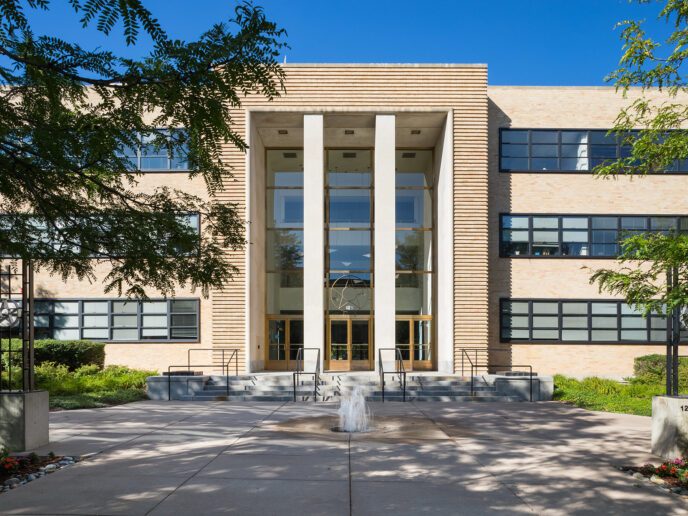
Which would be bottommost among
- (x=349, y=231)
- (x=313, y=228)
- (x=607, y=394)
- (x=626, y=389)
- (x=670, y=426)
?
(x=607, y=394)

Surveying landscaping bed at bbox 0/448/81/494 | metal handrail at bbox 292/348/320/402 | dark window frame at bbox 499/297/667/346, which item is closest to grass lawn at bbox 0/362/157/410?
metal handrail at bbox 292/348/320/402

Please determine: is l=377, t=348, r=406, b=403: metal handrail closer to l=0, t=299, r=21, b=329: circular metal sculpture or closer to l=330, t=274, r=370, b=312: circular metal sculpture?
l=330, t=274, r=370, b=312: circular metal sculpture

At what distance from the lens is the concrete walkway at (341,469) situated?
6961mm

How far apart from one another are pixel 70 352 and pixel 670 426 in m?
21.3

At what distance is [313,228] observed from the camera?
2417cm

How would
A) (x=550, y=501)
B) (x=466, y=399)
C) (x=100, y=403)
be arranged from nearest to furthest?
(x=550, y=501) < (x=100, y=403) < (x=466, y=399)

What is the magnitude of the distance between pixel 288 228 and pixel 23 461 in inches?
749

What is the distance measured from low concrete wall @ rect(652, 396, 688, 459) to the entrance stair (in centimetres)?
917

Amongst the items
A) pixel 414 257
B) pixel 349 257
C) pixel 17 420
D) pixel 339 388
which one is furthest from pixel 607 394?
pixel 17 420

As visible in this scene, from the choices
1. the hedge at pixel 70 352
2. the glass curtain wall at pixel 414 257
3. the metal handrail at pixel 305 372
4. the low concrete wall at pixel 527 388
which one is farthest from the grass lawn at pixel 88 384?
the low concrete wall at pixel 527 388

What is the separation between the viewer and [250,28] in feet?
15.5

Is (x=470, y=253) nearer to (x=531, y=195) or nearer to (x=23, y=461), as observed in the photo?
(x=531, y=195)

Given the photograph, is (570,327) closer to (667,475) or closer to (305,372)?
(305,372)

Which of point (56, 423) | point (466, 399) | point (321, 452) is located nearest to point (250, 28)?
point (321, 452)
